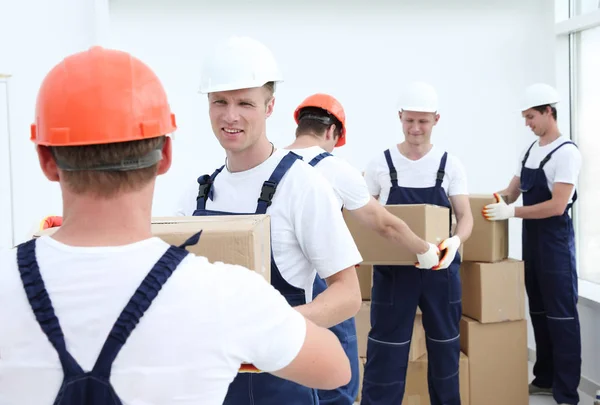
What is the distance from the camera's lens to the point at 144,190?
87 centimetres

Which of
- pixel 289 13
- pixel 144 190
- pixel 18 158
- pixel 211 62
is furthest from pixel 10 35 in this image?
pixel 289 13

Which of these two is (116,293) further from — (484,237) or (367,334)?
(484,237)

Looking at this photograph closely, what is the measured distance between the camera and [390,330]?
3.28 m

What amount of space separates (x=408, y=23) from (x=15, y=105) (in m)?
2.95

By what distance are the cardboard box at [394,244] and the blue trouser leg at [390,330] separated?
172 mm

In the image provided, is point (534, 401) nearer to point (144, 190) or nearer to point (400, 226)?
point (400, 226)

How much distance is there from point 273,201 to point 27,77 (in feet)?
4.48

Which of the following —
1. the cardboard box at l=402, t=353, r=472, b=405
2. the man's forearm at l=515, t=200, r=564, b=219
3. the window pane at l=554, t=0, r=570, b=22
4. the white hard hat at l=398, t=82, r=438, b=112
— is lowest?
the cardboard box at l=402, t=353, r=472, b=405

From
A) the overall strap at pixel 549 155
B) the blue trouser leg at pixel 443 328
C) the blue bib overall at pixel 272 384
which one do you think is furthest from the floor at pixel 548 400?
the blue bib overall at pixel 272 384

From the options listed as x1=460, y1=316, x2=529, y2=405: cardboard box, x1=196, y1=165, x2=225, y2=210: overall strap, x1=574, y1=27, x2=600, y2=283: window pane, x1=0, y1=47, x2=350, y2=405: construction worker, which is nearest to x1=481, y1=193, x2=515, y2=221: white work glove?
x1=460, y1=316, x2=529, y2=405: cardboard box

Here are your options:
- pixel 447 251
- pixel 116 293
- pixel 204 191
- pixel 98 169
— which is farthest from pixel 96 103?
pixel 447 251

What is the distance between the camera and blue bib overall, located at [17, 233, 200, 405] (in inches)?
31.1

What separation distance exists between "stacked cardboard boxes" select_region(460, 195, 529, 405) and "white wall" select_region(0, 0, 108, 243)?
6.95ft

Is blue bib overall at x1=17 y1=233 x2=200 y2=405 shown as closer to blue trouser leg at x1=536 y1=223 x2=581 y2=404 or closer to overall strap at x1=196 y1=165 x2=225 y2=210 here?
overall strap at x1=196 y1=165 x2=225 y2=210
